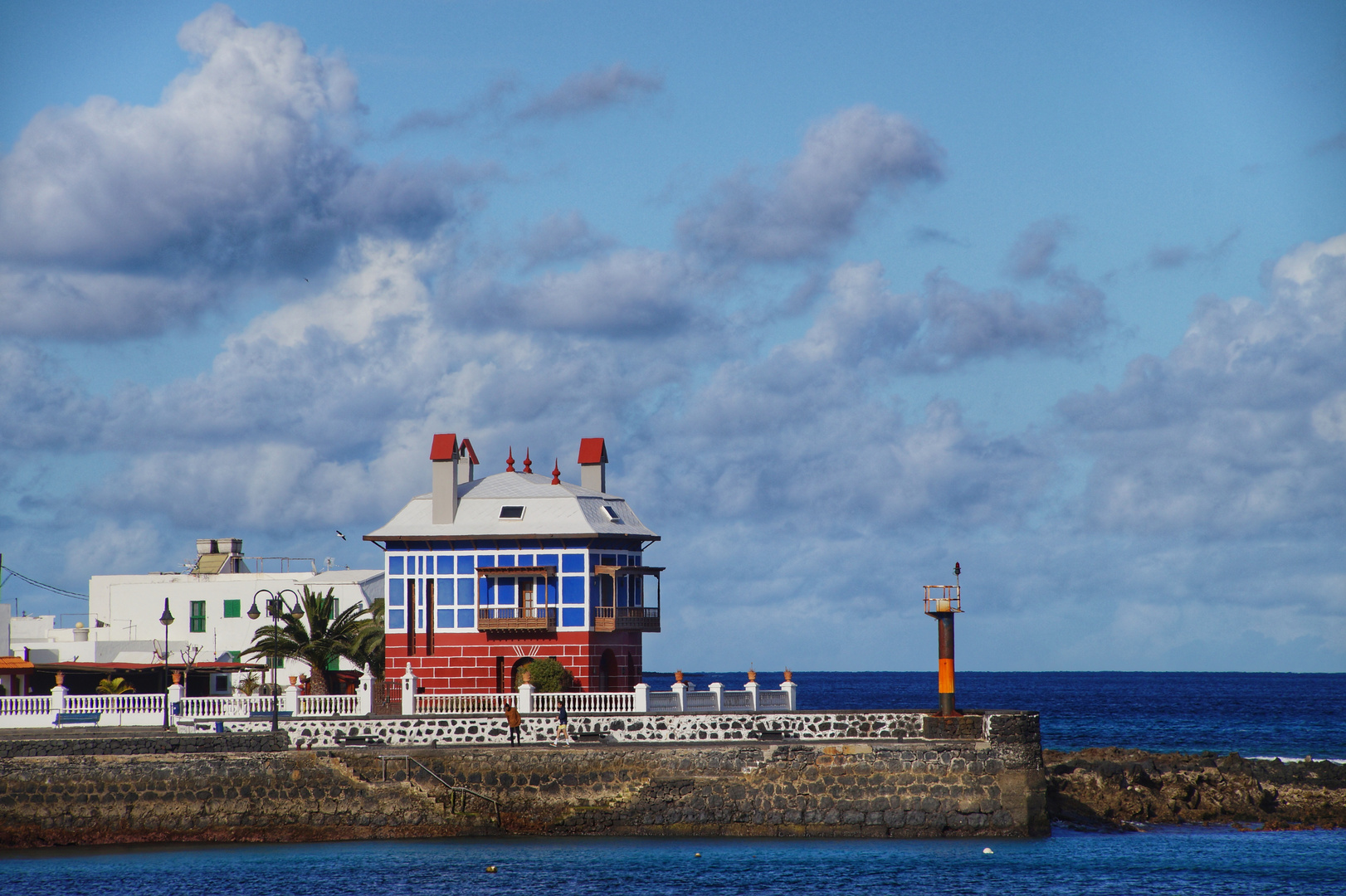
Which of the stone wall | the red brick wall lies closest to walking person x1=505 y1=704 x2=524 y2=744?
the stone wall

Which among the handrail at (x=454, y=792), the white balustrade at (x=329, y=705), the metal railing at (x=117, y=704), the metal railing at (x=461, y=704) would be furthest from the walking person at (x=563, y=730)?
the metal railing at (x=117, y=704)

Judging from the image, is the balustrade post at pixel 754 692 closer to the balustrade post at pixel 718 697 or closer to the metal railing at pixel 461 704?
the balustrade post at pixel 718 697

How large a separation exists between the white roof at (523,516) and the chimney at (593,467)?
45 cm

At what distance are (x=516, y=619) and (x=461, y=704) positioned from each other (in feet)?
13.6

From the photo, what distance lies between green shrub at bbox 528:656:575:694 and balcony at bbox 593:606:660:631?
1.74 meters

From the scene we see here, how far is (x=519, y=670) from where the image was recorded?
39.7 meters

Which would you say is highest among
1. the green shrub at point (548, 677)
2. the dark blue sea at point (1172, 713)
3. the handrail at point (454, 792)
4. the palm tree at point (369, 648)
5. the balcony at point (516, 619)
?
the balcony at point (516, 619)

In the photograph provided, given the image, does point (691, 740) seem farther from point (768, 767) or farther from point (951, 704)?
point (951, 704)

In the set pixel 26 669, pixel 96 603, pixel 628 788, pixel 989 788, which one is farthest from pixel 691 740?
pixel 96 603

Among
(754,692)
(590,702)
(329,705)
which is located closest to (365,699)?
(329,705)

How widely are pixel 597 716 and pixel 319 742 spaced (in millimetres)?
6891

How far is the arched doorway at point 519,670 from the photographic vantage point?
39406 mm

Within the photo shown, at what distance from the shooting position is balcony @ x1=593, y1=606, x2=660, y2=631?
39.9m

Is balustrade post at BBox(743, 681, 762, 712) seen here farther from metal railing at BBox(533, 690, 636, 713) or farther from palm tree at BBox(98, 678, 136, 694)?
palm tree at BBox(98, 678, 136, 694)
